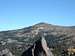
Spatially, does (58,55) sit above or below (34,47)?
below

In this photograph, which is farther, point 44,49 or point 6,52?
point 6,52

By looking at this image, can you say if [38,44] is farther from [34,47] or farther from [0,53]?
[0,53]

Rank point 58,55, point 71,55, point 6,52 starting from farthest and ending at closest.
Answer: point 58,55, point 71,55, point 6,52

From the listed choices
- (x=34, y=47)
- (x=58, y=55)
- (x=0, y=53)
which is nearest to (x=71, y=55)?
(x=58, y=55)

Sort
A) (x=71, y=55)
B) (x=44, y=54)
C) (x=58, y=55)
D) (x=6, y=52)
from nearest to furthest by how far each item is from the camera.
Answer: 1. (x=44, y=54)
2. (x=6, y=52)
3. (x=71, y=55)
4. (x=58, y=55)

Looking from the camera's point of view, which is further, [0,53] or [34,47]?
[0,53]

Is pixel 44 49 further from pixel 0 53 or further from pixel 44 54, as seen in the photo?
pixel 0 53

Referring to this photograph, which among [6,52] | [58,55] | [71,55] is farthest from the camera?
[58,55]

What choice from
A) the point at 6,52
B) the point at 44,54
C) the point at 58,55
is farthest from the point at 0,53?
the point at 58,55

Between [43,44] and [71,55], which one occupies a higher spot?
[43,44]
